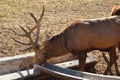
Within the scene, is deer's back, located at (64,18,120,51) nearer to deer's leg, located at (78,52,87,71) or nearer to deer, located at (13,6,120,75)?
deer, located at (13,6,120,75)

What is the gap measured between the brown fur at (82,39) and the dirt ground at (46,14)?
1.21 metres

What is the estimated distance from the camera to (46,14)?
11180 millimetres

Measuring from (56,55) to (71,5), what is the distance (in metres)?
6.13

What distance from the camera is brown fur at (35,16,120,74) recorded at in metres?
6.50

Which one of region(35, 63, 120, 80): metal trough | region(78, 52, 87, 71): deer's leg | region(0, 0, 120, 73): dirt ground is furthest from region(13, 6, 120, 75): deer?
region(0, 0, 120, 73): dirt ground

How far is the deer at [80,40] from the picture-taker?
6492 millimetres

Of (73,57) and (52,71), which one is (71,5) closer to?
(73,57)

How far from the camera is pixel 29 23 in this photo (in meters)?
10.1

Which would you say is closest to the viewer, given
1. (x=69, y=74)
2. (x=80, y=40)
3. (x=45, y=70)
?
(x=69, y=74)

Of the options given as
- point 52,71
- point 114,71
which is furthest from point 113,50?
point 52,71

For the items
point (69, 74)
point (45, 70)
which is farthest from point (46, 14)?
point (69, 74)

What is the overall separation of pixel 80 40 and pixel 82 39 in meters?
0.04

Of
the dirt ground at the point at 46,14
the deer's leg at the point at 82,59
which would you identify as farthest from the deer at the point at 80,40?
the dirt ground at the point at 46,14

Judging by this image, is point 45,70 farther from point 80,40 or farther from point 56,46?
point 80,40
